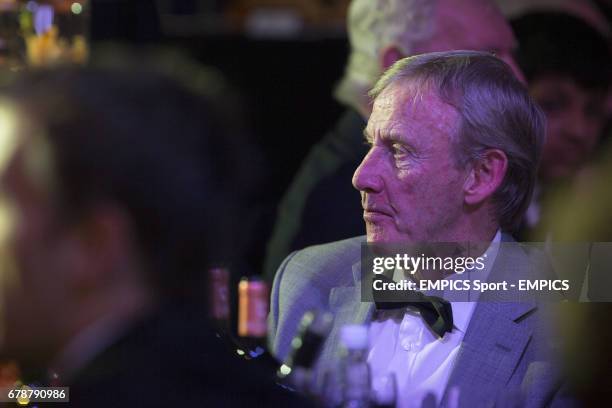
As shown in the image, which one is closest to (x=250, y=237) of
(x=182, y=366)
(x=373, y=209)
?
(x=373, y=209)

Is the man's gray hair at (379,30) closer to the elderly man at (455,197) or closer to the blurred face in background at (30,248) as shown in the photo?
the elderly man at (455,197)

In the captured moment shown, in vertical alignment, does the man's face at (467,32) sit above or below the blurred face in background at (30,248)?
below

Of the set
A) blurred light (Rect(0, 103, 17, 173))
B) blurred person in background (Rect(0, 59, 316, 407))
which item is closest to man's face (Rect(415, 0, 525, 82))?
blurred person in background (Rect(0, 59, 316, 407))

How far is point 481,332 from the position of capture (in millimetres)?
2271

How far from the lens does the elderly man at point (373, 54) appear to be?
2992 mm

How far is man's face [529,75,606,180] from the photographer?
349 centimetres

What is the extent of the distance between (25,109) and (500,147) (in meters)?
1.15

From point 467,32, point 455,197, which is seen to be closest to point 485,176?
point 455,197

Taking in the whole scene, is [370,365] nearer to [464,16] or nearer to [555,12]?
[464,16]

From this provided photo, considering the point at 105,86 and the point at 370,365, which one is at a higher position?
the point at 105,86

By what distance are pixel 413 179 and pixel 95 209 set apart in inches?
41.3

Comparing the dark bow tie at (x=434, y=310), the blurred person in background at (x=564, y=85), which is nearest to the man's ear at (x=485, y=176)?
the dark bow tie at (x=434, y=310)

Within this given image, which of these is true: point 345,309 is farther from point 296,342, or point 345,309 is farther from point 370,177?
point 370,177

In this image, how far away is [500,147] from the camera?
228cm
